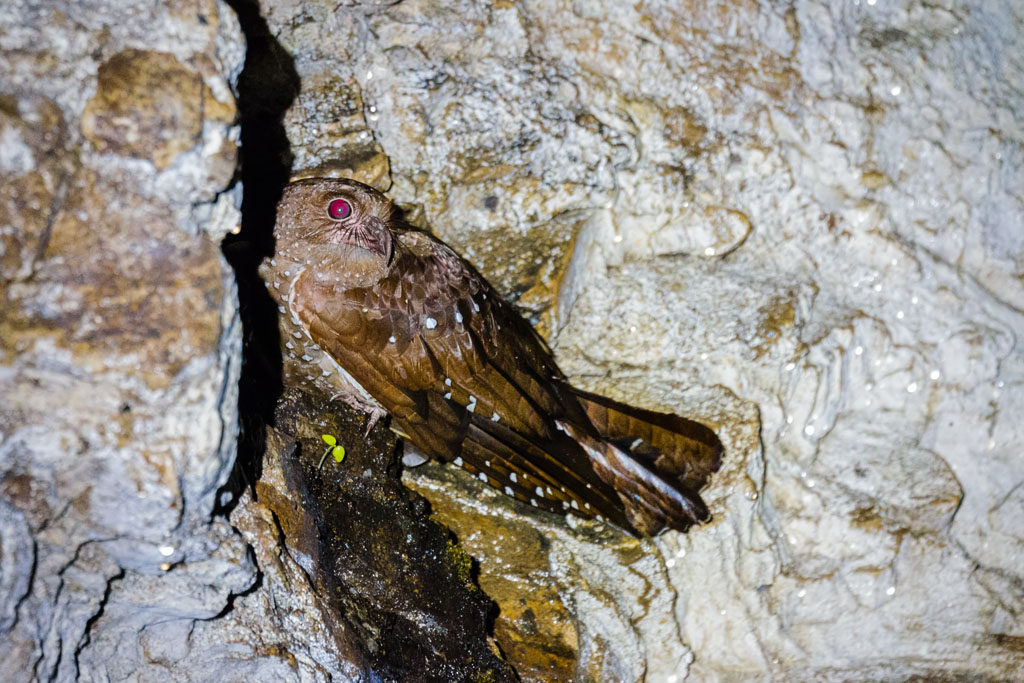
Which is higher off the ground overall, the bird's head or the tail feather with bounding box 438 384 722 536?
the bird's head

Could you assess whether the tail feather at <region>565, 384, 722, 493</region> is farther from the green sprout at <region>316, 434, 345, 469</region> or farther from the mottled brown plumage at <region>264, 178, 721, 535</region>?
the green sprout at <region>316, 434, 345, 469</region>

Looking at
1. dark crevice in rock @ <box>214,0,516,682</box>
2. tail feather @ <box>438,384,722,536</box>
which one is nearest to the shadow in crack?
Result: dark crevice in rock @ <box>214,0,516,682</box>

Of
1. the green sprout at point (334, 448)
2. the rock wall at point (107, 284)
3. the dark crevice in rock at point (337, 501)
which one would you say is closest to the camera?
the rock wall at point (107, 284)

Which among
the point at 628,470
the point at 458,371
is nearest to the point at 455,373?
the point at 458,371

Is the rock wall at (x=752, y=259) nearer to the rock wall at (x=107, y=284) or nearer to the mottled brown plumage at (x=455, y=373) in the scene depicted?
the mottled brown plumage at (x=455, y=373)

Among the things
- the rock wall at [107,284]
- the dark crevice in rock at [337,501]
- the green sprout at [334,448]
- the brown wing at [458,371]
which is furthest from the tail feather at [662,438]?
the rock wall at [107,284]

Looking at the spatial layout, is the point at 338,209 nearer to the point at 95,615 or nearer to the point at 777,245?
the point at 95,615
